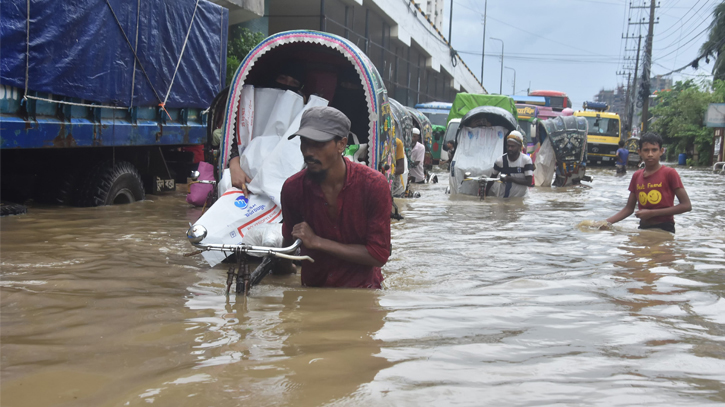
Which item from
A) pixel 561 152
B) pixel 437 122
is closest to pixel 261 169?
pixel 561 152

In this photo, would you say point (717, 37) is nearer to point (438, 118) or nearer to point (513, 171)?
point (438, 118)

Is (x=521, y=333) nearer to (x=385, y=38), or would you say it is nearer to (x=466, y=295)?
(x=466, y=295)

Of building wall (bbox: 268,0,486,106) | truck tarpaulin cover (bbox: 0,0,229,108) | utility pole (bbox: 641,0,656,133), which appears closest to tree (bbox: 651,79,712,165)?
utility pole (bbox: 641,0,656,133)

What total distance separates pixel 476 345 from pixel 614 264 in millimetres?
3241

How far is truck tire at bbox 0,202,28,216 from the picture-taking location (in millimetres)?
8034

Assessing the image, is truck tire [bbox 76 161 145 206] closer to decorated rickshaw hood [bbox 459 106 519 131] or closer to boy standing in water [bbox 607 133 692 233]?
boy standing in water [bbox 607 133 692 233]

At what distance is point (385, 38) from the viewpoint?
33281mm

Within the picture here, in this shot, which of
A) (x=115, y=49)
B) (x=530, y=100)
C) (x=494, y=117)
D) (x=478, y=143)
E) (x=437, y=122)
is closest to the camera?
(x=115, y=49)

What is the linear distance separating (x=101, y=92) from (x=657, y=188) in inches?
259

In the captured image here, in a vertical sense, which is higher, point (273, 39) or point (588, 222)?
point (273, 39)

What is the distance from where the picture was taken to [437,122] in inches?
1180

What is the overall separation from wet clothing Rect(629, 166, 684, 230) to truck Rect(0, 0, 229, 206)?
454 cm

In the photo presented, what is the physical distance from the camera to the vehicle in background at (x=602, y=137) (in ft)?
107

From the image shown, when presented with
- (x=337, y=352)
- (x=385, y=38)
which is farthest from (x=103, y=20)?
(x=385, y=38)
